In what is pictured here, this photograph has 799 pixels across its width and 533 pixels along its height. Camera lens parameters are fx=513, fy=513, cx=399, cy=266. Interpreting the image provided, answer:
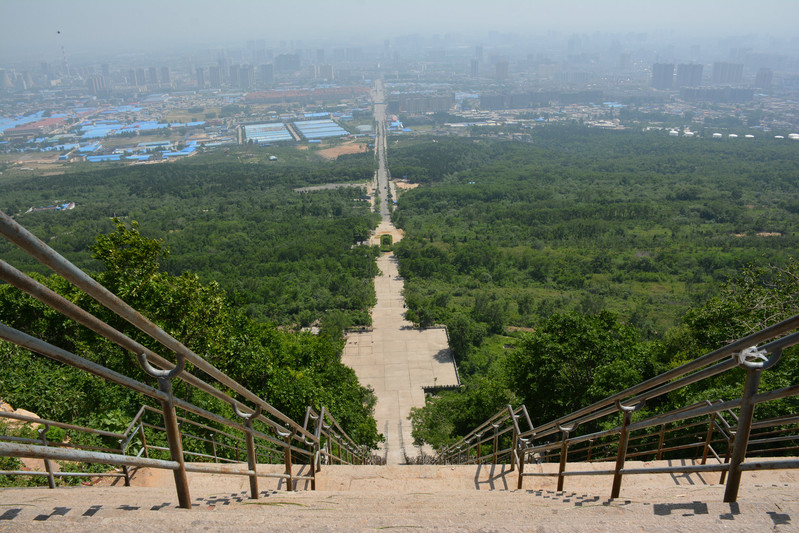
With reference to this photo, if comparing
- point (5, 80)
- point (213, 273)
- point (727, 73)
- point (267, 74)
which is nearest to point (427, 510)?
point (213, 273)

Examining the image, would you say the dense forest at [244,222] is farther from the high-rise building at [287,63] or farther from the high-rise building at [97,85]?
the high-rise building at [287,63]

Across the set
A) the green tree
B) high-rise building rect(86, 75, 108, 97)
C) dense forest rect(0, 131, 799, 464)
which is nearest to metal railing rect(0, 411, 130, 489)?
dense forest rect(0, 131, 799, 464)

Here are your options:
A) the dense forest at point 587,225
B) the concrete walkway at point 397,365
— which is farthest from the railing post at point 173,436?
the dense forest at point 587,225

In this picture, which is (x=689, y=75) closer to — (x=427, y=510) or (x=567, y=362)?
(x=567, y=362)

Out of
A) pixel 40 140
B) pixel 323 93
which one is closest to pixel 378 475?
pixel 40 140

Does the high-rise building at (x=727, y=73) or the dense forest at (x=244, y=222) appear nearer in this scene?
the dense forest at (x=244, y=222)
